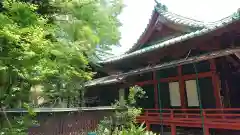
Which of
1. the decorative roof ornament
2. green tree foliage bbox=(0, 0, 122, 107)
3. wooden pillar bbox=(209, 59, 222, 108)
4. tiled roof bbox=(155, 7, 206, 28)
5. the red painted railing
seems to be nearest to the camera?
green tree foliage bbox=(0, 0, 122, 107)

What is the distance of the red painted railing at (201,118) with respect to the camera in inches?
286

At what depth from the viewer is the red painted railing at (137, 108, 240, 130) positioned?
7.27 meters

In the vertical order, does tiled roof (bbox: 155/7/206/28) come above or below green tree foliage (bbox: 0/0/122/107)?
above

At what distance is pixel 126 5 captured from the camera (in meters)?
7.86

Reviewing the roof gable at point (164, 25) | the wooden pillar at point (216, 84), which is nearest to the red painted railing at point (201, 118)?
the wooden pillar at point (216, 84)

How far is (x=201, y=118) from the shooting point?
26.4 feet

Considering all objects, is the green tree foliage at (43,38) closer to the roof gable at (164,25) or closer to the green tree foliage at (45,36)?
the green tree foliage at (45,36)

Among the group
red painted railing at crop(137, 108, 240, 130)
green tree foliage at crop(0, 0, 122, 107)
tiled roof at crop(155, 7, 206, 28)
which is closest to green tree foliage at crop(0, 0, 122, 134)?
green tree foliage at crop(0, 0, 122, 107)

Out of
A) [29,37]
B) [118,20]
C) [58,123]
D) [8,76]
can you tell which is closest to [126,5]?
[118,20]

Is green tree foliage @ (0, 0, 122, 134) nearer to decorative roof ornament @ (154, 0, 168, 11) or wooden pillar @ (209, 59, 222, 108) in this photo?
wooden pillar @ (209, 59, 222, 108)

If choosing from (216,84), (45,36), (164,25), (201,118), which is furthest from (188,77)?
(45,36)

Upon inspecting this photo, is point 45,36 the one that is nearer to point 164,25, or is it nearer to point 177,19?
point 177,19

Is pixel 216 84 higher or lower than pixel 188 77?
lower

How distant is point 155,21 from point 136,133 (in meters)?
7.35
